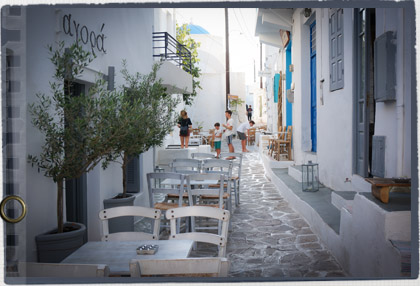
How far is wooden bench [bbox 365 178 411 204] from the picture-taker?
3.58 m

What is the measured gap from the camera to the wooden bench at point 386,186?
358cm

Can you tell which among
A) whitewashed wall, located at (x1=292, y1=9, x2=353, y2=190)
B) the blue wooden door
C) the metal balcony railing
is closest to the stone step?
whitewashed wall, located at (x1=292, y1=9, x2=353, y2=190)

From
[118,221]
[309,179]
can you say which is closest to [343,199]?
[309,179]

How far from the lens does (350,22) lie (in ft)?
21.2

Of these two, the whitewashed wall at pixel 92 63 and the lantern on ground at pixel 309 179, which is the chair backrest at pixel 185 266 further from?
the lantern on ground at pixel 309 179

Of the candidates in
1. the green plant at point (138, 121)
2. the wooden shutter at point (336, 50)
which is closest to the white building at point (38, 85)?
the green plant at point (138, 121)

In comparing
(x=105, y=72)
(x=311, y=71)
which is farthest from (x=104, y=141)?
(x=311, y=71)

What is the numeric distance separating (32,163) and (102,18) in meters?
2.94

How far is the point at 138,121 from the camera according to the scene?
5230 millimetres

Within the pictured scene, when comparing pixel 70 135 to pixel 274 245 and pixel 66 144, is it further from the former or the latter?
pixel 274 245

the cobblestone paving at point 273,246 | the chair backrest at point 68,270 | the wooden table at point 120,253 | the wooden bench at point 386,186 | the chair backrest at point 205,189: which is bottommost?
the cobblestone paving at point 273,246

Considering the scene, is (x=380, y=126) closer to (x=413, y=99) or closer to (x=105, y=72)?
(x=413, y=99)

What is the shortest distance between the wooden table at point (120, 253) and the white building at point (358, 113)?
1.58 meters

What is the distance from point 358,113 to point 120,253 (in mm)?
4437
